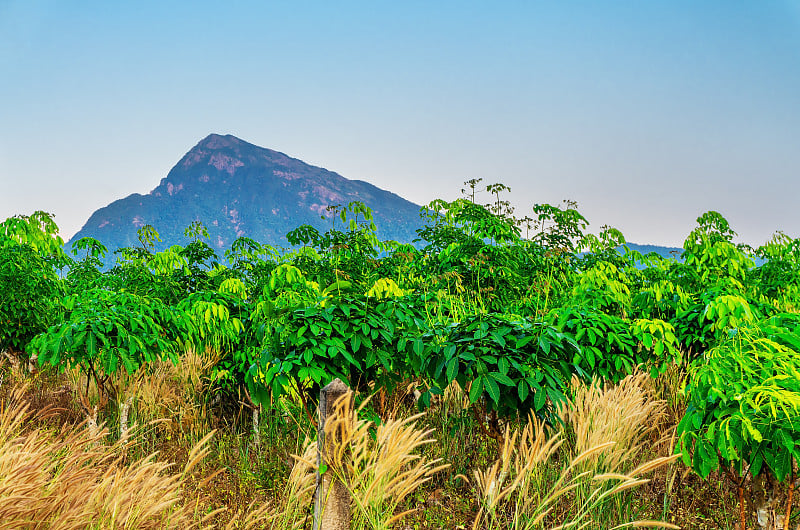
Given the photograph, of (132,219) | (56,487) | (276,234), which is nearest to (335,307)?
(56,487)

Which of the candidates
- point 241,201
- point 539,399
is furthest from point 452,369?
point 241,201

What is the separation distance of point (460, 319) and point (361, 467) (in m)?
1.09

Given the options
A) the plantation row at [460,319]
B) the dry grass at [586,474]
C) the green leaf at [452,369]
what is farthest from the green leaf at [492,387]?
the dry grass at [586,474]

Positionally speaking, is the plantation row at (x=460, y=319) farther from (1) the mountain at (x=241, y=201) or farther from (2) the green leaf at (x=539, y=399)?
(1) the mountain at (x=241, y=201)

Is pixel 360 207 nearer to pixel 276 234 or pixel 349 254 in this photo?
pixel 349 254

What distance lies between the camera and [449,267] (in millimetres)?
4465

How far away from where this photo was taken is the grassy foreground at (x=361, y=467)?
1.68 meters

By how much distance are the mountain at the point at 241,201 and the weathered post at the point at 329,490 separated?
459 feet

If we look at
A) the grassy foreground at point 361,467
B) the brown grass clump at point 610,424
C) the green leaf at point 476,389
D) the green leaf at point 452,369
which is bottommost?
the grassy foreground at point 361,467

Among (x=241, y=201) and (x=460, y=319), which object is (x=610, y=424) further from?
(x=241, y=201)

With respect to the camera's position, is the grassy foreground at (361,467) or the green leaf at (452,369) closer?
the grassy foreground at (361,467)

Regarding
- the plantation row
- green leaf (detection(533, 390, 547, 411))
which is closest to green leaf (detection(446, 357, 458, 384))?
the plantation row

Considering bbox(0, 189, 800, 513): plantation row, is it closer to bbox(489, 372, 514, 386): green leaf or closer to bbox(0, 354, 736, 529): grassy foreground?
bbox(489, 372, 514, 386): green leaf

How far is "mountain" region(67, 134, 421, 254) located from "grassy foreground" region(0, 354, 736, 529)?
138 metres
